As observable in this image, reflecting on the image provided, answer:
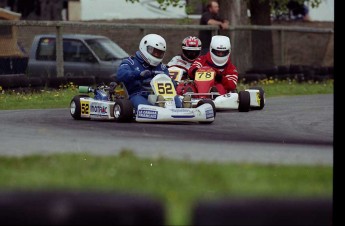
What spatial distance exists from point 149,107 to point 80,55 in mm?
9498

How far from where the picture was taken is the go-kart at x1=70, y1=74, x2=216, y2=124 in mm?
12789

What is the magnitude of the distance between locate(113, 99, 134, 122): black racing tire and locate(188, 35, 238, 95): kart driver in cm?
278

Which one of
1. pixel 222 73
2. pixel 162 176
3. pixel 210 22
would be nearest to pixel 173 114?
pixel 222 73

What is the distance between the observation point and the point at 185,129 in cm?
1215

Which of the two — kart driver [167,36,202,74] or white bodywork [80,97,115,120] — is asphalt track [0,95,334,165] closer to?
white bodywork [80,97,115,120]

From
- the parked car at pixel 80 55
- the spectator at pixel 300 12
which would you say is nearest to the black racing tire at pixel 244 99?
the parked car at pixel 80 55

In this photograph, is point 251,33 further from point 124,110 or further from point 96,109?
point 124,110

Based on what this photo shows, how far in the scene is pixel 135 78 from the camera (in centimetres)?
1350

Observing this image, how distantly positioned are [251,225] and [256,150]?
5906 mm

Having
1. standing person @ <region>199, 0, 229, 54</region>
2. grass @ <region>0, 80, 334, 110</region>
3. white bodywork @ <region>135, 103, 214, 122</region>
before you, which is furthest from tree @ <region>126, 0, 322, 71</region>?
white bodywork @ <region>135, 103, 214, 122</region>

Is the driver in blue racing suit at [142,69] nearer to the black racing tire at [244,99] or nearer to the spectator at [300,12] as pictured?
the black racing tire at [244,99]

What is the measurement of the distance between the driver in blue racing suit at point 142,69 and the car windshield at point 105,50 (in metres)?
8.48

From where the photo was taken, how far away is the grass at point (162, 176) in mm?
5422

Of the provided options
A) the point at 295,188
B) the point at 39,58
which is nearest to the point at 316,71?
the point at 39,58
